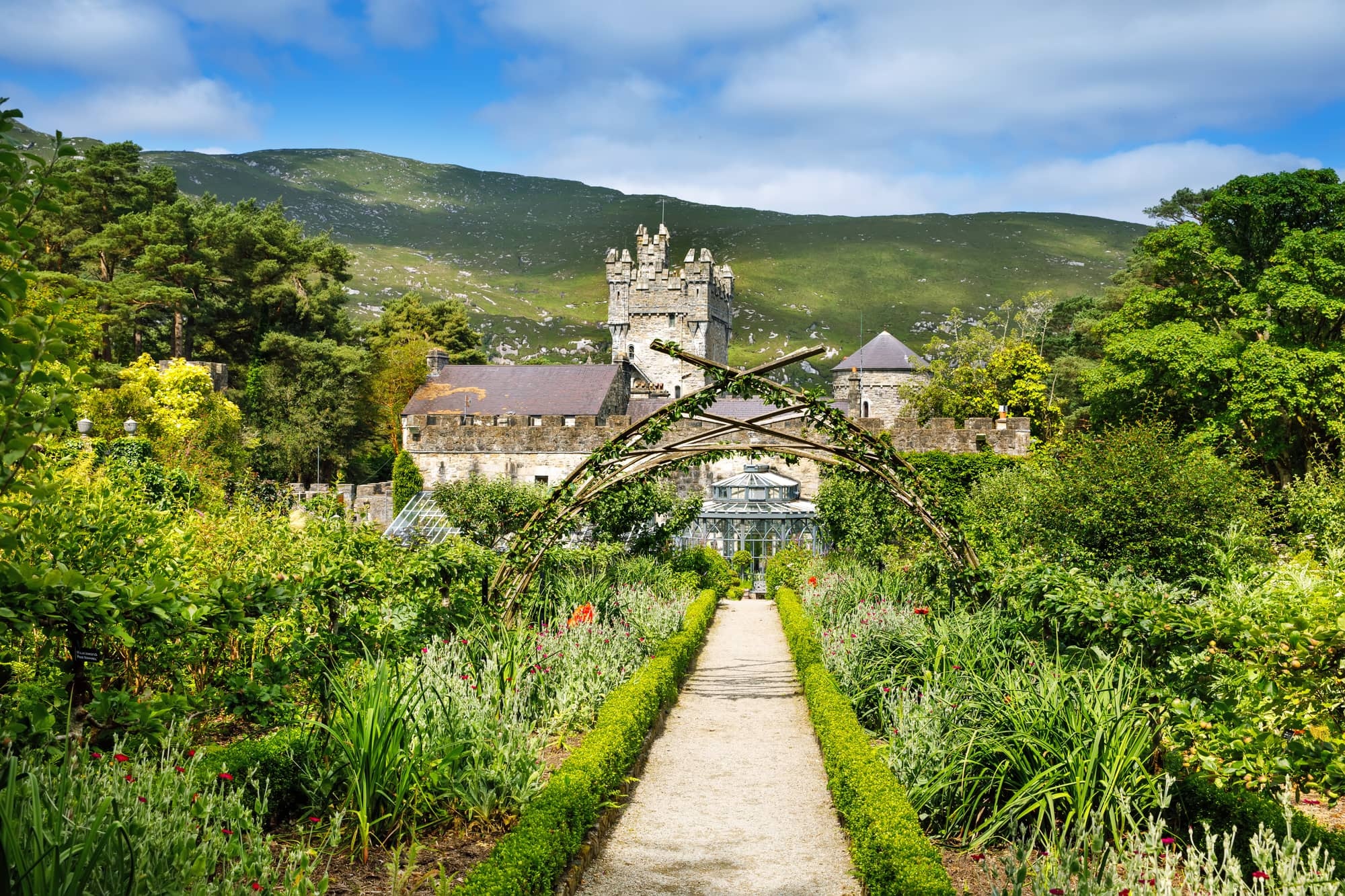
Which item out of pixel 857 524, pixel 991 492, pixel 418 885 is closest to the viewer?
pixel 418 885

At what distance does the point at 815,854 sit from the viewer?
5430 mm

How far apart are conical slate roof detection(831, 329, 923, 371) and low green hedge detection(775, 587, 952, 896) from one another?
1368 inches

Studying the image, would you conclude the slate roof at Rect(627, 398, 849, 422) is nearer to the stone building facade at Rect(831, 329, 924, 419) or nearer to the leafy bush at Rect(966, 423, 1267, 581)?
the stone building facade at Rect(831, 329, 924, 419)

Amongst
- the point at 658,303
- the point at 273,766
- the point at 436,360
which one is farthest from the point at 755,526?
the point at 658,303

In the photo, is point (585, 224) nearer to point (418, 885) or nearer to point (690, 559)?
point (690, 559)

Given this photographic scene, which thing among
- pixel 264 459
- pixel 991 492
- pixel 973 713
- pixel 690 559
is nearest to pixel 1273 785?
pixel 973 713

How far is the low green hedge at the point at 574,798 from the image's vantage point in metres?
4.14

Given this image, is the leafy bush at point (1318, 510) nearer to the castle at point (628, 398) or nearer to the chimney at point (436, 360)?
the castle at point (628, 398)

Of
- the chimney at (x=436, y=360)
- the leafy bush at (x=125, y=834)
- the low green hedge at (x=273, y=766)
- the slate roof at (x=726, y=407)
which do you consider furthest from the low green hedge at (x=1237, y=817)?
the chimney at (x=436, y=360)

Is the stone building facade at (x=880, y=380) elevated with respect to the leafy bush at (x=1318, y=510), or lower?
elevated

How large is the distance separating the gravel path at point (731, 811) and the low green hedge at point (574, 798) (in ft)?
0.91

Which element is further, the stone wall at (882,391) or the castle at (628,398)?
the stone wall at (882,391)

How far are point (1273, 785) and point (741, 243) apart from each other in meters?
167

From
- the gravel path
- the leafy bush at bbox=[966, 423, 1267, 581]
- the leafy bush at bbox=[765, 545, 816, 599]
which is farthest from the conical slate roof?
the gravel path
